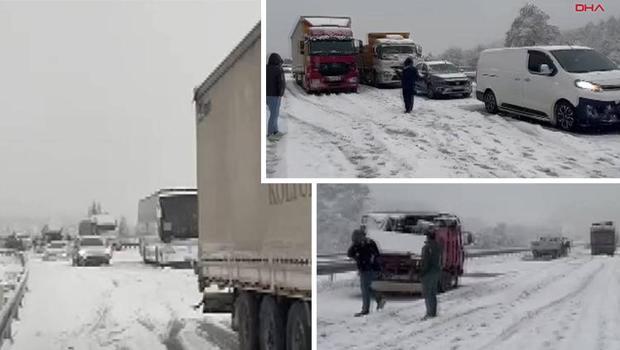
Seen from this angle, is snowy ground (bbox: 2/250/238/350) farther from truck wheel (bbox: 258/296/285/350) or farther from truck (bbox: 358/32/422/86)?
truck (bbox: 358/32/422/86)

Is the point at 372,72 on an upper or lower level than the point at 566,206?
upper

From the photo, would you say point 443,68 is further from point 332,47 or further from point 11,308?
point 11,308

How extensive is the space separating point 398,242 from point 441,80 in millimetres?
1184

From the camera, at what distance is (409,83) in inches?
305

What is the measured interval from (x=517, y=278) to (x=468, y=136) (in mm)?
1004

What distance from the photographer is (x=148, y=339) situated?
12156 millimetres

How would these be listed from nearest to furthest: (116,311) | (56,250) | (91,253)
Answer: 1. (116,311)
2. (56,250)
3. (91,253)

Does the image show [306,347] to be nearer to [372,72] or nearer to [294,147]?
[294,147]

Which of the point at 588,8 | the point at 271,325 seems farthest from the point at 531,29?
the point at 271,325

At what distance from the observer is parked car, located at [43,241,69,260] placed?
1498 centimetres

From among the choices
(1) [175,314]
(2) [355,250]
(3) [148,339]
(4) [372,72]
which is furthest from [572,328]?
(1) [175,314]

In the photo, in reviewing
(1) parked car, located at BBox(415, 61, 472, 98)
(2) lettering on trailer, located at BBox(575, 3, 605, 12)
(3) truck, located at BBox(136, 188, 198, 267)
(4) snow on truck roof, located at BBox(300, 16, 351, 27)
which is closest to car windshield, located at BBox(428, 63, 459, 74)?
(1) parked car, located at BBox(415, 61, 472, 98)

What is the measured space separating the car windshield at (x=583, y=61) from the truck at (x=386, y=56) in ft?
3.13

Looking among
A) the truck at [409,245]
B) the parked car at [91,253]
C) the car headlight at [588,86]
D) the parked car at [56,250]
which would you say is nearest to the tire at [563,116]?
the car headlight at [588,86]
